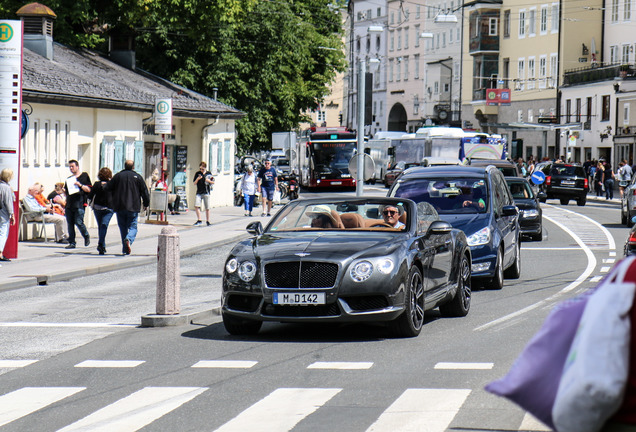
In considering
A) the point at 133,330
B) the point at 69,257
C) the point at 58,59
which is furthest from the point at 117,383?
the point at 58,59

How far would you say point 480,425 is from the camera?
7074 mm

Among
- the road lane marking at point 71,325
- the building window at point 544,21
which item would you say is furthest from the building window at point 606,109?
the road lane marking at point 71,325

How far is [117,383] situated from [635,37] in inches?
2661

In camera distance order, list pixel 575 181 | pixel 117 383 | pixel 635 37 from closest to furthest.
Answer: pixel 117 383 < pixel 575 181 < pixel 635 37

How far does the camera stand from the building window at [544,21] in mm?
81625

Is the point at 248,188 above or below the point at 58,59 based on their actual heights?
below

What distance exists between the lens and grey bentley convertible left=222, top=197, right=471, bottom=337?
428 inches

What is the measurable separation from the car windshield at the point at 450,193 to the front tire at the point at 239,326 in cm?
577

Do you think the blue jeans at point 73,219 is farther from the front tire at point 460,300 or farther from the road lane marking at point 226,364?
the road lane marking at point 226,364

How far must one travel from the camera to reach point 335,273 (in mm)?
10875

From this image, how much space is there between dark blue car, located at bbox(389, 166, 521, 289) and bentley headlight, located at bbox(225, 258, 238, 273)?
559 centimetres

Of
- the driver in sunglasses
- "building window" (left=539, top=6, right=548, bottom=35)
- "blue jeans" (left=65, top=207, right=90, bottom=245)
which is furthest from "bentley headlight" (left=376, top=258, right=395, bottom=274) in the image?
"building window" (left=539, top=6, right=548, bottom=35)

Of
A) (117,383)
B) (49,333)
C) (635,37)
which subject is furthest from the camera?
(635,37)

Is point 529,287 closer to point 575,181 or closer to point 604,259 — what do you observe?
point 604,259
